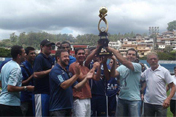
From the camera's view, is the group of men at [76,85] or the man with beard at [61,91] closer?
the man with beard at [61,91]

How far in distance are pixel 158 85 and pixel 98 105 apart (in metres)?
1.42

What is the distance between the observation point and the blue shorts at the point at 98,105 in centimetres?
480

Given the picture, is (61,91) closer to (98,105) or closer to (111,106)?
(98,105)

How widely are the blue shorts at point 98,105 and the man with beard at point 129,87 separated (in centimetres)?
37

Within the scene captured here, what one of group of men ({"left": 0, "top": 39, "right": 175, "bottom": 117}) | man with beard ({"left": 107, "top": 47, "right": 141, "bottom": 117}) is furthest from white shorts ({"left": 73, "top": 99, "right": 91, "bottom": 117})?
man with beard ({"left": 107, "top": 47, "right": 141, "bottom": 117})

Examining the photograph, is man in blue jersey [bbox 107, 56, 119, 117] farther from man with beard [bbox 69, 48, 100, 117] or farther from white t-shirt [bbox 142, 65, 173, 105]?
man with beard [bbox 69, 48, 100, 117]

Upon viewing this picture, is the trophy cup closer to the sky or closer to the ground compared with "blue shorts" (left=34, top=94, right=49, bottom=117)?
closer to the sky

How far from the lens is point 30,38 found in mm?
117500

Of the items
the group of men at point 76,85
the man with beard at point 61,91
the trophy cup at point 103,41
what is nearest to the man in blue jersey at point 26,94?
the group of men at point 76,85

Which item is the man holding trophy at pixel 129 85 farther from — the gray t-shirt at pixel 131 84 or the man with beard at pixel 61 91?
the man with beard at pixel 61 91

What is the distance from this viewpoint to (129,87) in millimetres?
4531

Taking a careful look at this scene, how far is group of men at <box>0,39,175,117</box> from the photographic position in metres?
3.72

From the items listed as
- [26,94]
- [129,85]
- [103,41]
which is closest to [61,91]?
[103,41]

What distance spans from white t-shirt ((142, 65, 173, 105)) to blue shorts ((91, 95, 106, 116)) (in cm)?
102
